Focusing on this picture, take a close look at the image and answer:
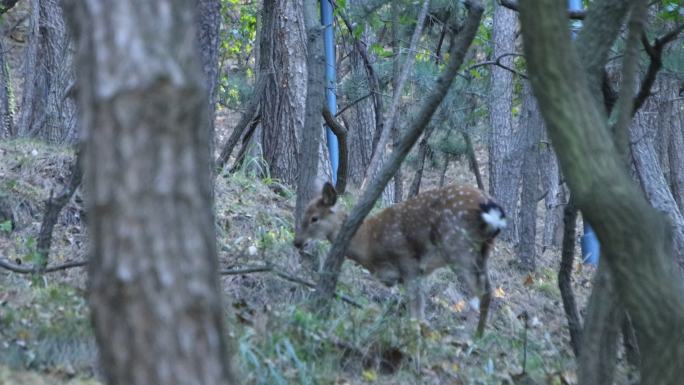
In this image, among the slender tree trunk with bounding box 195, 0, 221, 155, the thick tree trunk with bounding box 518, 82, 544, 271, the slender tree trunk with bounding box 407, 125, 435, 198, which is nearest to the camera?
the slender tree trunk with bounding box 195, 0, 221, 155

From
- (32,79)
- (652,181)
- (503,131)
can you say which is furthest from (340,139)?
(503,131)

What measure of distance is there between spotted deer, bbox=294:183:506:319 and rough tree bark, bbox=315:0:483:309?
5.52ft

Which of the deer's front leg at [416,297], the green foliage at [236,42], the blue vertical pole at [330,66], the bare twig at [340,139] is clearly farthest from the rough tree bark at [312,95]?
the green foliage at [236,42]

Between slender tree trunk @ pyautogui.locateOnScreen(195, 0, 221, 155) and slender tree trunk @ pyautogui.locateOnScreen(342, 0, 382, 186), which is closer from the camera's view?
slender tree trunk @ pyautogui.locateOnScreen(195, 0, 221, 155)

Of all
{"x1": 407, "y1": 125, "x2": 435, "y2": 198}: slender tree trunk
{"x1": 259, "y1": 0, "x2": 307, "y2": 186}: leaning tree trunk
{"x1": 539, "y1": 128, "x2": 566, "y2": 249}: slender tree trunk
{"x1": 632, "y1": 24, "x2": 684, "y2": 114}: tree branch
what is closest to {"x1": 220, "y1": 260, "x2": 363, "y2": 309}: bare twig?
{"x1": 632, "y1": 24, "x2": 684, "y2": 114}: tree branch

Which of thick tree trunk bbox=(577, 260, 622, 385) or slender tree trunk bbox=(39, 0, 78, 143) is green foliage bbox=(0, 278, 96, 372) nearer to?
thick tree trunk bbox=(577, 260, 622, 385)

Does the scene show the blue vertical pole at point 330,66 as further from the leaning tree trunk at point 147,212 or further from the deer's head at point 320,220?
the leaning tree trunk at point 147,212

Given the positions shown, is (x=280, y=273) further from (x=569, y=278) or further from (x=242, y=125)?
(x=242, y=125)

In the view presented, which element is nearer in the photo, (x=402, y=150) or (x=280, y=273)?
(x=280, y=273)

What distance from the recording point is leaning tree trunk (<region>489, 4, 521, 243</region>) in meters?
17.7

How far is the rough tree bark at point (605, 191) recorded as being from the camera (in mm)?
4938

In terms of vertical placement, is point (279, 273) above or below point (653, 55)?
below

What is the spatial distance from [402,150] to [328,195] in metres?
2.32

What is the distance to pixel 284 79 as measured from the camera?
13.0 metres
